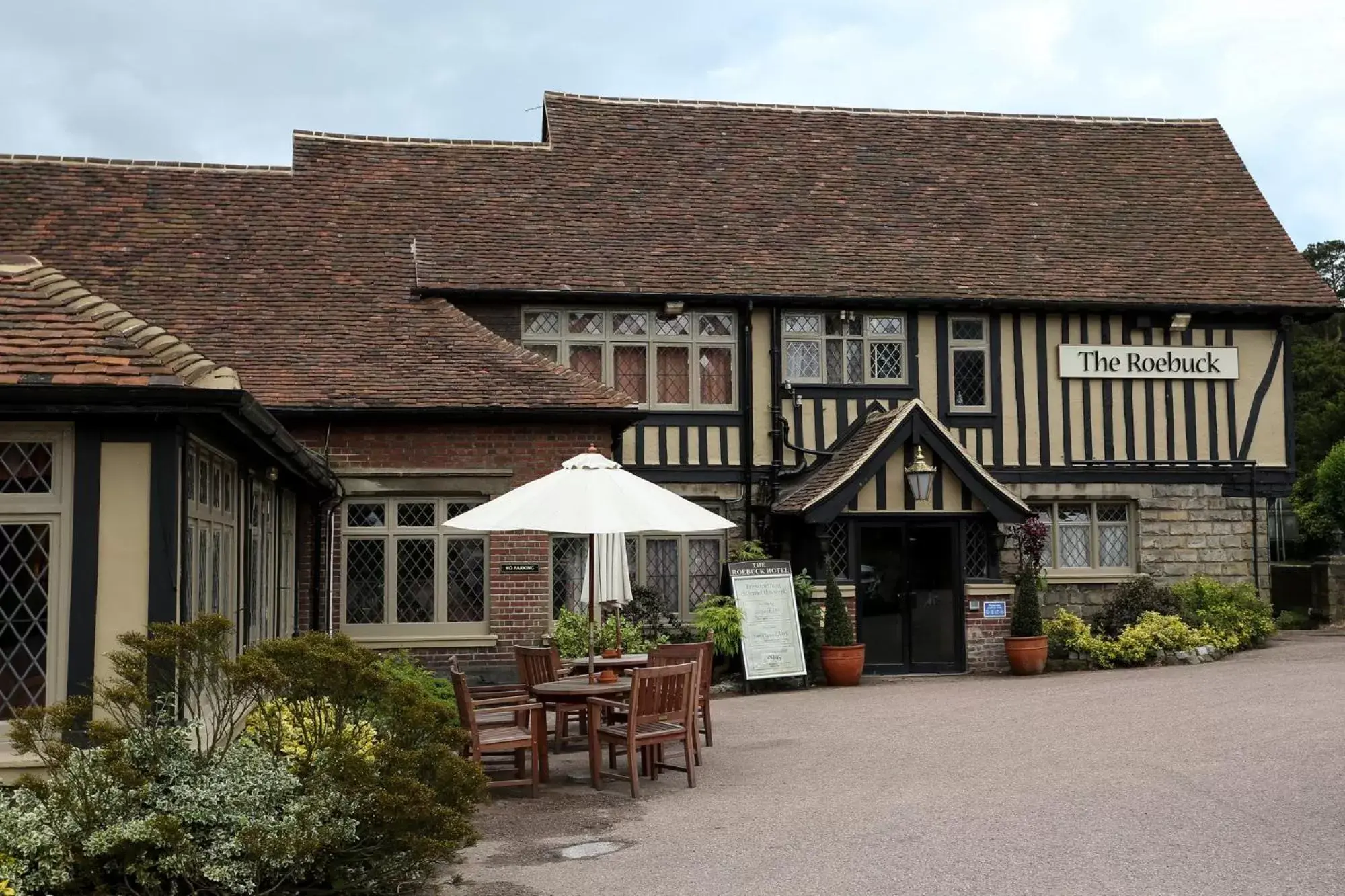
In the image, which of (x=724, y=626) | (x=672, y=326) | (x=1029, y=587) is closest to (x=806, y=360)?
(x=672, y=326)

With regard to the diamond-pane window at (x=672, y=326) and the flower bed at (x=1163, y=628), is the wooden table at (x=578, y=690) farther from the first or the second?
the flower bed at (x=1163, y=628)

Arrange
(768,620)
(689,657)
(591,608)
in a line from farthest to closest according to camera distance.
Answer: (768,620)
(689,657)
(591,608)

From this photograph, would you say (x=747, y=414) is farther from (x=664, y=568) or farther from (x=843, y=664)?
(x=843, y=664)

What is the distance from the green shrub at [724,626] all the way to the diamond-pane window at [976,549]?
3.08 meters

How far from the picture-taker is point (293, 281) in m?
15.9

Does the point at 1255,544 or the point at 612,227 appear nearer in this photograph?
the point at 612,227

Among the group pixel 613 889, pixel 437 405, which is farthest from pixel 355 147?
pixel 613 889

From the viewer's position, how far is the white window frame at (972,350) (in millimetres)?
17766

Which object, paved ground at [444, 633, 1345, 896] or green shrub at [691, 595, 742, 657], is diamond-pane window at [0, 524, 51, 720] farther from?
green shrub at [691, 595, 742, 657]

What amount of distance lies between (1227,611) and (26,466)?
14.7 metres

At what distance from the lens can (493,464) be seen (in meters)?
14.2

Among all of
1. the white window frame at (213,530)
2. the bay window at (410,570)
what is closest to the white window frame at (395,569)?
the bay window at (410,570)

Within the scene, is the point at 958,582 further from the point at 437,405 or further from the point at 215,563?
the point at 215,563

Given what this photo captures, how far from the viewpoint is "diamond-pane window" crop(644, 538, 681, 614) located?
17094mm
